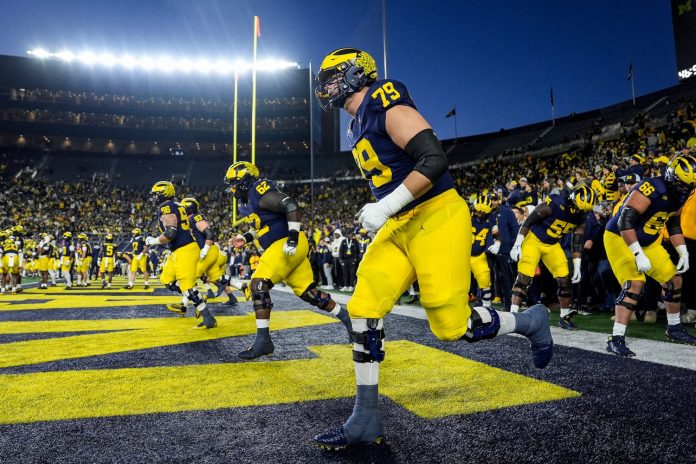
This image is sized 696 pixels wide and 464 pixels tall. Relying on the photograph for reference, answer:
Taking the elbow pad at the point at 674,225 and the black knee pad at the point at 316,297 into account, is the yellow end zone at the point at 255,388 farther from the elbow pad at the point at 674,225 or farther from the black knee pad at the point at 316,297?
the elbow pad at the point at 674,225

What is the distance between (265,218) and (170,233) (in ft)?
6.03

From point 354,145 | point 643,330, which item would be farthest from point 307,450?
point 643,330

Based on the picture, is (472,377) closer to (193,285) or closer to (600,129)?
(193,285)

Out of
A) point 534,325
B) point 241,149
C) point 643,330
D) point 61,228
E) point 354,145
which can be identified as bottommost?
point 643,330

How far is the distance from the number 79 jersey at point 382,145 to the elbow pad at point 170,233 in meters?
4.44

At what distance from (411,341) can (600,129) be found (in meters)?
27.3

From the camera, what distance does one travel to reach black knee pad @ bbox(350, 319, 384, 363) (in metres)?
2.32

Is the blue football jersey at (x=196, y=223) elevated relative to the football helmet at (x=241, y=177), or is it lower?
lower

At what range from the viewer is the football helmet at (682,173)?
4055 millimetres

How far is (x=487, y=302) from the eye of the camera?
780 centimetres

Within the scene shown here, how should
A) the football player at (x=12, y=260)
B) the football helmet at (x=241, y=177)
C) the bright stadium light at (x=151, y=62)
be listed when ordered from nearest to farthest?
the football helmet at (x=241, y=177) < the football player at (x=12, y=260) < the bright stadium light at (x=151, y=62)

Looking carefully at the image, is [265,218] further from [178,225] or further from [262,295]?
[178,225]

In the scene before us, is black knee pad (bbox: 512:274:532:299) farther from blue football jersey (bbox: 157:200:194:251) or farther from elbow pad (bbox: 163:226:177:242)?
elbow pad (bbox: 163:226:177:242)

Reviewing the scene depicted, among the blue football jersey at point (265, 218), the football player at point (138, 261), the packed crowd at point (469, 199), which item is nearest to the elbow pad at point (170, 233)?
the blue football jersey at point (265, 218)
